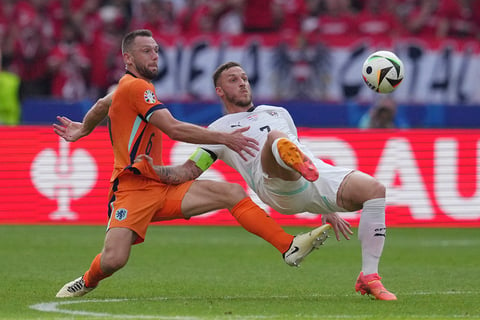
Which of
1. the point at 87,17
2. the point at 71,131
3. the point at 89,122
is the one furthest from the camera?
the point at 87,17

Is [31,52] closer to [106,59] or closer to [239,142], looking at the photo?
[106,59]

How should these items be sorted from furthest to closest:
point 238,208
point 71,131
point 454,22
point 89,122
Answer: point 454,22, point 71,131, point 89,122, point 238,208

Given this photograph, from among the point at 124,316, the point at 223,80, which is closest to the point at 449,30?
the point at 223,80

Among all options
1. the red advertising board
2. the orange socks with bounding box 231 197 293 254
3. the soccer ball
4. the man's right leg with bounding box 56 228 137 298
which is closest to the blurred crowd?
the red advertising board

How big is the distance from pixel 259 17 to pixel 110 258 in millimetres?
12896

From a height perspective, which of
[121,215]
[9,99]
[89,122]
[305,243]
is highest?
[89,122]

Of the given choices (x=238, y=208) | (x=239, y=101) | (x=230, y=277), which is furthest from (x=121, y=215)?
(x=230, y=277)

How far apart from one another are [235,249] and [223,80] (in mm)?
4699

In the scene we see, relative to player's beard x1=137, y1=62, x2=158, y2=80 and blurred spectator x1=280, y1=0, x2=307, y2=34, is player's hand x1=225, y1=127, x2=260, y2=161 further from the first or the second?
blurred spectator x1=280, y1=0, x2=307, y2=34

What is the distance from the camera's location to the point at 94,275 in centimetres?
864

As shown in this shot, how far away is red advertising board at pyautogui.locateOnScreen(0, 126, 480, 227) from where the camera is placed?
51.1 feet

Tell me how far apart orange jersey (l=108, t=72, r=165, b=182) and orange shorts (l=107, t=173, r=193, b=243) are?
140 mm

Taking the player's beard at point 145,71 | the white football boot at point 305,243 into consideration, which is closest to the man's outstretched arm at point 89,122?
the player's beard at point 145,71

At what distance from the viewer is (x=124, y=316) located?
7336 mm
